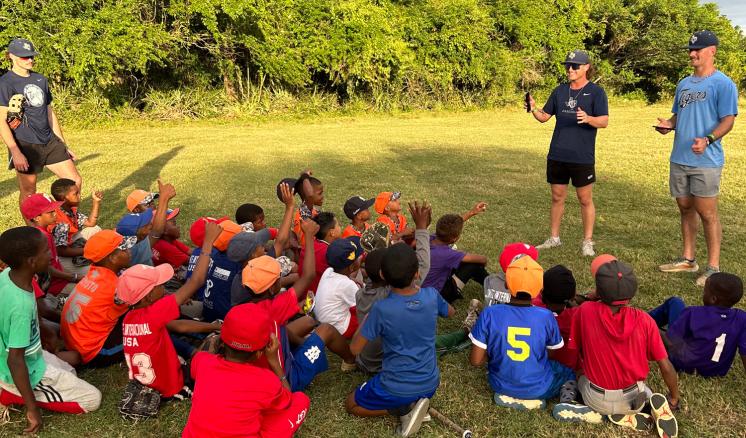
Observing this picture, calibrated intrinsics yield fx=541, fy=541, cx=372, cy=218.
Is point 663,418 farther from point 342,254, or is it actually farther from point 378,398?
point 342,254

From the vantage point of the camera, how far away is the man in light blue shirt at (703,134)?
16.0 feet

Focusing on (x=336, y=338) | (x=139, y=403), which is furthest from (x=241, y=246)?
(x=139, y=403)

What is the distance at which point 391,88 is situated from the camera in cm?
2339

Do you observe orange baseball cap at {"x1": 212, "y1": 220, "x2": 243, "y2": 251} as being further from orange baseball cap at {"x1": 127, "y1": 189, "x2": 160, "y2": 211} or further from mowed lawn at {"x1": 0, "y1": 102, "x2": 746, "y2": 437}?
orange baseball cap at {"x1": 127, "y1": 189, "x2": 160, "y2": 211}

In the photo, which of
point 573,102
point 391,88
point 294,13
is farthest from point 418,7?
point 573,102

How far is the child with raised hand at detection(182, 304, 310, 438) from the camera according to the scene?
A: 2623 mm

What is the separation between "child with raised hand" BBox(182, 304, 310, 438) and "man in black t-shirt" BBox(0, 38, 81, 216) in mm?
4465

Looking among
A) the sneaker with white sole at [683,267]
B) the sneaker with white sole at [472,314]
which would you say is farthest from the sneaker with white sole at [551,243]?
the sneaker with white sole at [472,314]

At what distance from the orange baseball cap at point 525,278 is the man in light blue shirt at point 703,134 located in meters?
2.54

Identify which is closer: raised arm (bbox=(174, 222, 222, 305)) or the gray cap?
raised arm (bbox=(174, 222, 222, 305))

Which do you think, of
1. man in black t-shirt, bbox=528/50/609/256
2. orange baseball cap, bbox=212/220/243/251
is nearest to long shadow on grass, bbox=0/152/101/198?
orange baseball cap, bbox=212/220/243/251

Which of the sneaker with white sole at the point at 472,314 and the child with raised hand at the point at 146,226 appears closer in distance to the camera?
the sneaker with white sole at the point at 472,314

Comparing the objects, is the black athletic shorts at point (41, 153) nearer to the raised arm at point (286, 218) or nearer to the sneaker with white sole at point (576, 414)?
the raised arm at point (286, 218)

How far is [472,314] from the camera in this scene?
4.36m
